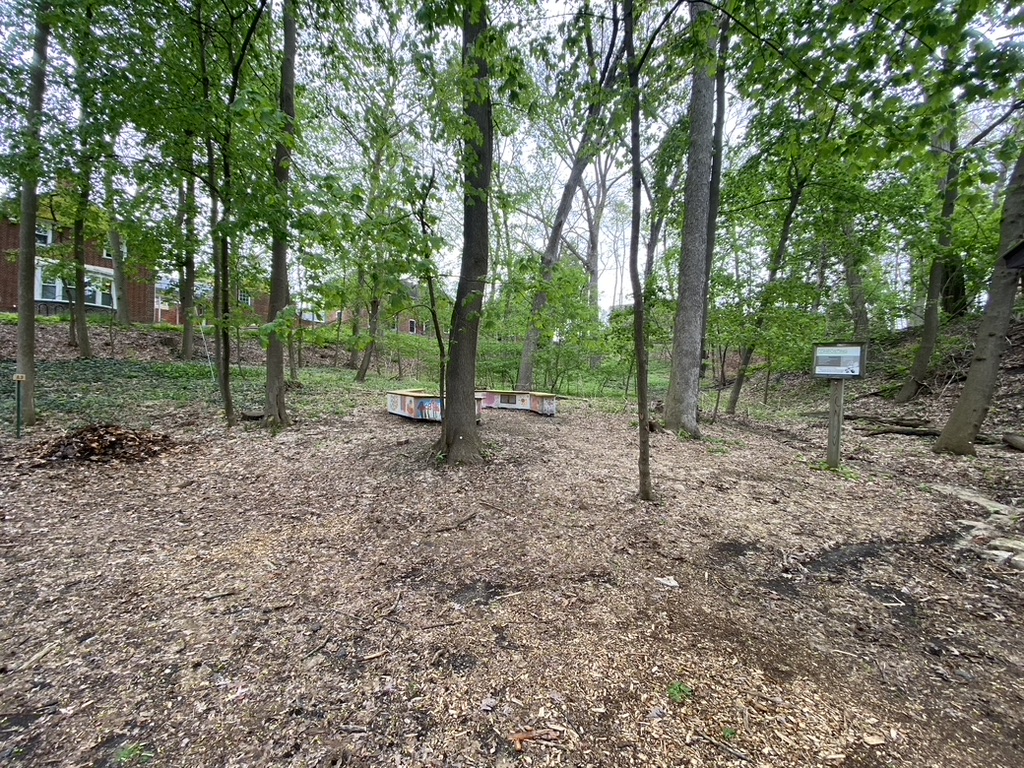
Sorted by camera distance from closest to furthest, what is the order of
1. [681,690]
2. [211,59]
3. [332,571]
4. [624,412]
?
[681,690]
[332,571]
[211,59]
[624,412]

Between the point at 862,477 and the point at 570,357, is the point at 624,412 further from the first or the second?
the point at 862,477

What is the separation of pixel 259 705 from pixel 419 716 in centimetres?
62

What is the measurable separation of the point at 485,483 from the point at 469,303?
181 cm

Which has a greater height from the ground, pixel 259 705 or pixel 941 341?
pixel 941 341

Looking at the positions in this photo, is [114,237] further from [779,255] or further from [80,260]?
[779,255]

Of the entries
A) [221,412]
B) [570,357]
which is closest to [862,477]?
[570,357]

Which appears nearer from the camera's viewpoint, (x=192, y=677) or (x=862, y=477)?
(x=192, y=677)

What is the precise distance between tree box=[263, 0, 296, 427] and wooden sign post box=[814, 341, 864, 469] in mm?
6159

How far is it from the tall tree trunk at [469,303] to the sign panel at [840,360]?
397 centimetres

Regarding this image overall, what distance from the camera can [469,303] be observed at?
408 cm

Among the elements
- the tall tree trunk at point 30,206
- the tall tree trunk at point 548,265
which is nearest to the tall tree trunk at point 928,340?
the tall tree trunk at point 548,265

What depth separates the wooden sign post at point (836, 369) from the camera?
4.48 meters

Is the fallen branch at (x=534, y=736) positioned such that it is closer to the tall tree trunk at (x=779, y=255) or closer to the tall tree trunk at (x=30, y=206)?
the tall tree trunk at (x=30, y=206)

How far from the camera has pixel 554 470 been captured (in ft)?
14.5
